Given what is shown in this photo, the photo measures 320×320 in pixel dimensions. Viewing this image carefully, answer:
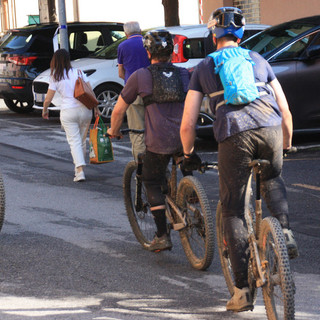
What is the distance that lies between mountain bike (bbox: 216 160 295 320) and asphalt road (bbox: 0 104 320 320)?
51cm

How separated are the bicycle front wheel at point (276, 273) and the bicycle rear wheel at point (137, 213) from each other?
2186 millimetres

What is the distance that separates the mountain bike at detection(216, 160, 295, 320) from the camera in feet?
14.3

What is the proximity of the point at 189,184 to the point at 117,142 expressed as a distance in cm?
768

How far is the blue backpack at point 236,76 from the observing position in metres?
4.66

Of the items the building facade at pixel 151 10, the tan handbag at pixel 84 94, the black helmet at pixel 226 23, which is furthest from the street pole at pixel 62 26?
the black helmet at pixel 226 23

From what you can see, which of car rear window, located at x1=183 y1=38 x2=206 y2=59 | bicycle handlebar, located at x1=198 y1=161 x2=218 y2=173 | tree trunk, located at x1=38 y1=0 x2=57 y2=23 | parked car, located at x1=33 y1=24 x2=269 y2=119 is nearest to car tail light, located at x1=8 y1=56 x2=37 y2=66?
parked car, located at x1=33 y1=24 x2=269 y2=119

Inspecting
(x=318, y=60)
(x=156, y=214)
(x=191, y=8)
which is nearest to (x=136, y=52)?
(x=318, y=60)

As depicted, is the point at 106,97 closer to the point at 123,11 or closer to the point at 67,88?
the point at 67,88

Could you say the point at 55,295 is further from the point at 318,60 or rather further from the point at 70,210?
the point at 318,60

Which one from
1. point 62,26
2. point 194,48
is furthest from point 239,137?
point 62,26

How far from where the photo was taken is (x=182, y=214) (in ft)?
20.4

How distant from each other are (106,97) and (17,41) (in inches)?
127

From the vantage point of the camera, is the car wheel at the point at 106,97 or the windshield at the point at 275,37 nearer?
the windshield at the point at 275,37

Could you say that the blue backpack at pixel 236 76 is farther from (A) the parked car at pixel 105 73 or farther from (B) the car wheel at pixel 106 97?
(B) the car wheel at pixel 106 97
